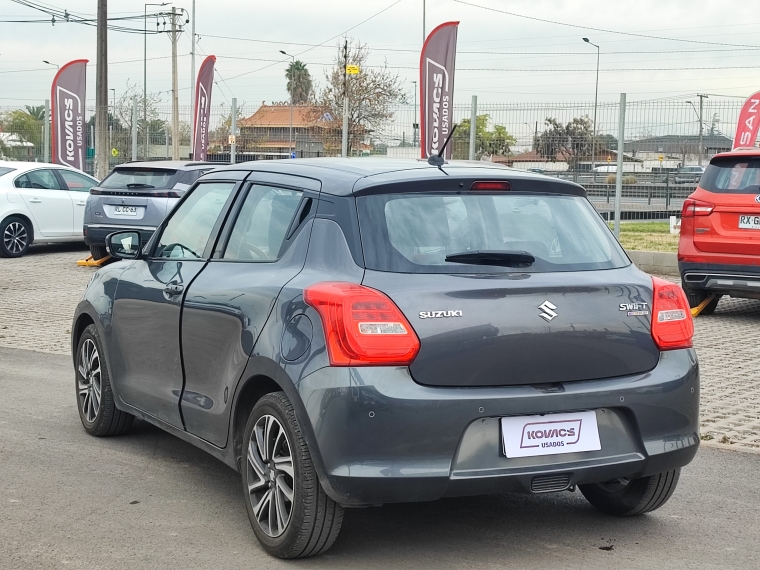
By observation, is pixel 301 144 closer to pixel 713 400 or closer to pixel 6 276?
pixel 6 276

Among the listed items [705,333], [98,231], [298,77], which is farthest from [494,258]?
[298,77]

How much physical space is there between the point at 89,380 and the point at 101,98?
74.2ft

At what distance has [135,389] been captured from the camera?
18.9ft

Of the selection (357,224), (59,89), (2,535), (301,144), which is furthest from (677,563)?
(59,89)

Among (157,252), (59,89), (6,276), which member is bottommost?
(6,276)

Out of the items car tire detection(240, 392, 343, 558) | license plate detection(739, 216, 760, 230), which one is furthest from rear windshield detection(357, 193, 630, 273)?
license plate detection(739, 216, 760, 230)

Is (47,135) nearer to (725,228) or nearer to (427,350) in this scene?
(725,228)

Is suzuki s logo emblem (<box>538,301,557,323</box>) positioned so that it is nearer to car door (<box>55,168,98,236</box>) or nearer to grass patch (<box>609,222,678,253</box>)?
grass patch (<box>609,222,678,253</box>)

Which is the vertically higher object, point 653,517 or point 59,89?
point 59,89

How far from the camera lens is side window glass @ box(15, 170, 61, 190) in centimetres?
1823

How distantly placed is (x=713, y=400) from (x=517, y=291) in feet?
13.6

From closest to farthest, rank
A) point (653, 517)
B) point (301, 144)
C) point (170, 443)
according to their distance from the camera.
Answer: point (653, 517)
point (170, 443)
point (301, 144)

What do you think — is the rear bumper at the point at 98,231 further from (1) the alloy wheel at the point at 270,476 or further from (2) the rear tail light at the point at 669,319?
(2) the rear tail light at the point at 669,319

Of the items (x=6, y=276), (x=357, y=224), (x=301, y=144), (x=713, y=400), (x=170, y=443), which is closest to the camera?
(x=357, y=224)
